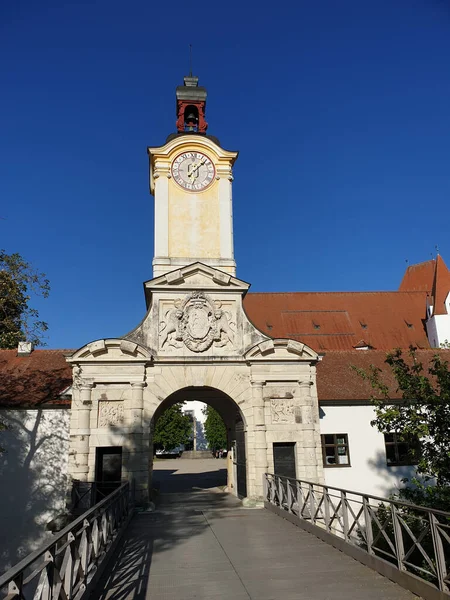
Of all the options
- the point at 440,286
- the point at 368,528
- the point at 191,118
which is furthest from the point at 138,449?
the point at 440,286

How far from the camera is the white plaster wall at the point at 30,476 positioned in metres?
16.4

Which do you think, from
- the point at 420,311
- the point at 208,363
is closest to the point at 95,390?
the point at 208,363

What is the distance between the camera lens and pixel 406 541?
11.7m

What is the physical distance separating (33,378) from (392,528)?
546 inches

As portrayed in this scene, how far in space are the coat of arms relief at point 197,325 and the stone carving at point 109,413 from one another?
2.50 m

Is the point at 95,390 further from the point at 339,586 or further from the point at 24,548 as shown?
the point at 339,586

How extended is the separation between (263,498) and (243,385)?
12.2ft

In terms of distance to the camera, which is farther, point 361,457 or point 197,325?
point 361,457

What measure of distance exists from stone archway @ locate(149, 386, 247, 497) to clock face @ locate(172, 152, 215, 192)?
8379 millimetres

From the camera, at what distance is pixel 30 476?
673 inches

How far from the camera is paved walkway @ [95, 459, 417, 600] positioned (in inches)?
273

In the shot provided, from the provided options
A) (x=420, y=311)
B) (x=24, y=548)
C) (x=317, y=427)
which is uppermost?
(x=420, y=311)

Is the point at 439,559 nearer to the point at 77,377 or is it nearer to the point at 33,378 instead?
the point at 77,377

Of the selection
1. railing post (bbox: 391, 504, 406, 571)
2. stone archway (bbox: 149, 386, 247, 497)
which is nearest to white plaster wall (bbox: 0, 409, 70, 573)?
stone archway (bbox: 149, 386, 247, 497)
